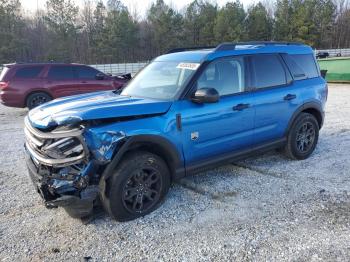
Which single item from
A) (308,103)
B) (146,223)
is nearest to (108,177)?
(146,223)

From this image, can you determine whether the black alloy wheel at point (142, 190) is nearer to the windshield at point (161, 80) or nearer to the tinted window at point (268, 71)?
the windshield at point (161, 80)

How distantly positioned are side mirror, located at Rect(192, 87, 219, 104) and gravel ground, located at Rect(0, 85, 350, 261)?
123cm

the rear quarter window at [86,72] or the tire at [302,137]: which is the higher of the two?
the rear quarter window at [86,72]

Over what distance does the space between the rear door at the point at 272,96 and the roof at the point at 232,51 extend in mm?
118

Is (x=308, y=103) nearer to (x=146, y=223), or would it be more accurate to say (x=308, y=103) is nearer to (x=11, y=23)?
(x=146, y=223)

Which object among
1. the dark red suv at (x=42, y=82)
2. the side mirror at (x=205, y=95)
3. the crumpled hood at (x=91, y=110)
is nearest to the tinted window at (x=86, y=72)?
the dark red suv at (x=42, y=82)

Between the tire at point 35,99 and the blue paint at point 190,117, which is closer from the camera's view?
the blue paint at point 190,117

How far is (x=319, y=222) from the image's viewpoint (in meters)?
3.68

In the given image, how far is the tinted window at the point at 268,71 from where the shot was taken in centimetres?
484

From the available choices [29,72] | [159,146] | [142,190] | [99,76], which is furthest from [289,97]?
[29,72]

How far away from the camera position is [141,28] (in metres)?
55.8

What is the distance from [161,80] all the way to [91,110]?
1386 mm

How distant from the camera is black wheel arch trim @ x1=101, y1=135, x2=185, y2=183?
135 inches

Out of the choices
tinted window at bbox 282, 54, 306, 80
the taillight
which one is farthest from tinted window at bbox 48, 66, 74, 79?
tinted window at bbox 282, 54, 306, 80
